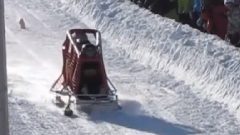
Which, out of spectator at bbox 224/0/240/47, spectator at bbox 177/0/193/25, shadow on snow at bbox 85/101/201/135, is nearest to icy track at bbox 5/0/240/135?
shadow on snow at bbox 85/101/201/135

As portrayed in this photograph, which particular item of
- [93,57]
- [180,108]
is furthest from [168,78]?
[93,57]

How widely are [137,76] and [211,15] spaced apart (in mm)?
2123

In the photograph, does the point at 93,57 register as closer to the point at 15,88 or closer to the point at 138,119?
the point at 138,119

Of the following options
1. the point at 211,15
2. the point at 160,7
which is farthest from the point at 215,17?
the point at 160,7

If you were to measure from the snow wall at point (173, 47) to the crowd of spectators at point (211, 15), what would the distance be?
302mm

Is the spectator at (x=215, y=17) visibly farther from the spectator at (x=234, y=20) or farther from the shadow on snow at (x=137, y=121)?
the shadow on snow at (x=137, y=121)

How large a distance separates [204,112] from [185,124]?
0.56m

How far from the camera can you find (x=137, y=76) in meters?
9.69

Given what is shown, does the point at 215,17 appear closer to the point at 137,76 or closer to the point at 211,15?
the point at 211,15

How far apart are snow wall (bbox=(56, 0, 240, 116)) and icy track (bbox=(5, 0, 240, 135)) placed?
0.02m

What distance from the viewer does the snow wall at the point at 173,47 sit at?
27.7 ft

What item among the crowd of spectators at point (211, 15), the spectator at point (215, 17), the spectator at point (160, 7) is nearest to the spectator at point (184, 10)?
the crowd of spectators at point (211, 15)

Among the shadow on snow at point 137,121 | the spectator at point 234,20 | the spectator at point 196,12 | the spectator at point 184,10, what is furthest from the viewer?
the spectator at point 184,10

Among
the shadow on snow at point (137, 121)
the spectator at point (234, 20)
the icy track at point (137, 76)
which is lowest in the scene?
the shadow on snow at point (137, 121)
